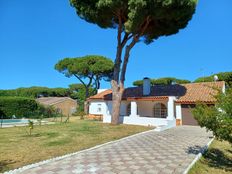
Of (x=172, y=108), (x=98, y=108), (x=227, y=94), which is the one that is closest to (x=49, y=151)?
(x=227, y=94)

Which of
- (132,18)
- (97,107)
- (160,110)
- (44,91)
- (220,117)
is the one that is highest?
(132,18)

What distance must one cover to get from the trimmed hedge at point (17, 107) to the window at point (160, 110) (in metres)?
20.2

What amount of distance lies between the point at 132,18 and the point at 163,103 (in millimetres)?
12870

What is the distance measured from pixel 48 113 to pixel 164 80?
1002 inches

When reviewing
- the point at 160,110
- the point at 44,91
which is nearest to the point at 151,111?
the point at 160,110

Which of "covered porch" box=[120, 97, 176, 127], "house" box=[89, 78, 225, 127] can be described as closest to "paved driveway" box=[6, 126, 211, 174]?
"house" box=[89, 78, 225, 127]

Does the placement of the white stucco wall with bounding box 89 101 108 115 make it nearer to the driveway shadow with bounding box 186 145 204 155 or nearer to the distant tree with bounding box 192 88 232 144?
the driveway shadow with bounding box 186 145 204 155

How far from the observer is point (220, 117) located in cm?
714

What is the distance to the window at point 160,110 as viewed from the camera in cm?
2731

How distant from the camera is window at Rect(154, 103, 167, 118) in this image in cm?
2731

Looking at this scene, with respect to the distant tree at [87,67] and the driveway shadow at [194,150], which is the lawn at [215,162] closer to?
the driveway shadow at [194,150]

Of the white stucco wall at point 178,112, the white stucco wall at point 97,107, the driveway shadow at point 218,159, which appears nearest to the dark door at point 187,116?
the white stucco wall at point 178,112

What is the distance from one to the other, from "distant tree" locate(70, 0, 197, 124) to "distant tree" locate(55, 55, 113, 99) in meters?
19.2

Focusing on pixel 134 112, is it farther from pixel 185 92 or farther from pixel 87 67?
pixel 87 67
